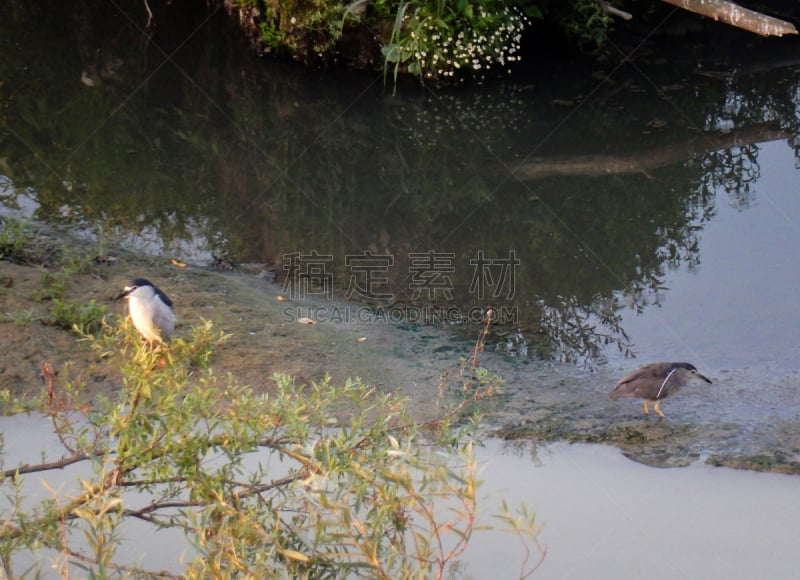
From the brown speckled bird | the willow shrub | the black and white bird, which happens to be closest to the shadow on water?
the brown speckled bird

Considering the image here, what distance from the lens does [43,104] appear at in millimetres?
10812

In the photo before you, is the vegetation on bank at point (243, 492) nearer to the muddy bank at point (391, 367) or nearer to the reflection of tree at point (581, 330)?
the muddy bank at point (391, 367)

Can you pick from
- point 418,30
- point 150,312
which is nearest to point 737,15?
point 418,30

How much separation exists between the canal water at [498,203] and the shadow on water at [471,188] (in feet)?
0.09

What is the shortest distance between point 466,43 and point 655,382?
5722 mm

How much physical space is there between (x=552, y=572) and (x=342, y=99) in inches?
294

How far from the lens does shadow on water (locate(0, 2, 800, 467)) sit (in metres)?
6.39

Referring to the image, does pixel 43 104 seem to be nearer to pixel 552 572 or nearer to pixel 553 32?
pixel 553 32

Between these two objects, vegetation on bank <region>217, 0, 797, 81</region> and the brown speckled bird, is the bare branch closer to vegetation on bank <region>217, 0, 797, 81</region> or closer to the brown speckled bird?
vegetation on bank <region>217, 0, 797, 81</region>

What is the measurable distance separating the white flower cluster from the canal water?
34cm

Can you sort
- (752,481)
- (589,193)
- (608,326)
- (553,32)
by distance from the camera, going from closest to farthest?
(752,481) → (608,326) → (589,193) → (553,32)

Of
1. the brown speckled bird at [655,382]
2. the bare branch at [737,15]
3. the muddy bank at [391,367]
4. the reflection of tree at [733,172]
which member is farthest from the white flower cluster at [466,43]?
the brown speckled bird at [655,382]

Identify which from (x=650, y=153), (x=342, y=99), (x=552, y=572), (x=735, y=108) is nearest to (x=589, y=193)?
(x=650, y=153)

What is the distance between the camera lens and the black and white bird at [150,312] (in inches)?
224
